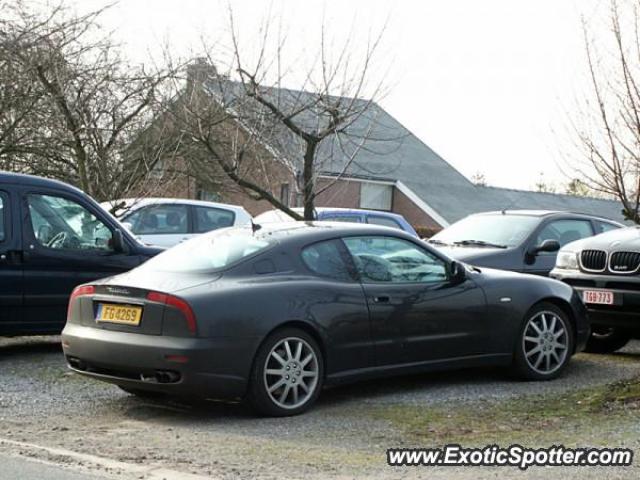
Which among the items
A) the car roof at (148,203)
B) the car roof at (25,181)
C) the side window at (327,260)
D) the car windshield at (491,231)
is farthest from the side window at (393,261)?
the car roof at (148,203)

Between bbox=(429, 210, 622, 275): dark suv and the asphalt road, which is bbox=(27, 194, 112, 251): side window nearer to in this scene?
bbox=(429, 210, 622, 275): dark suv

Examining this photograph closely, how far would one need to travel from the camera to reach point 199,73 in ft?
54.9

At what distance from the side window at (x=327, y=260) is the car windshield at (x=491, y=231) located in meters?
5.54

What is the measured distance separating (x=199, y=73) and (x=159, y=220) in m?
2.49

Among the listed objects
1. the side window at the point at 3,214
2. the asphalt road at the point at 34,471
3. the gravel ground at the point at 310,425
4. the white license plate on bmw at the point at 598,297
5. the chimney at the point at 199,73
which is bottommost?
the gravel ground at the point at 310,425

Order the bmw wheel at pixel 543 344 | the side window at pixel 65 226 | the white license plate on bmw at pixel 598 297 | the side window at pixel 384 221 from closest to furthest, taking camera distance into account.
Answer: the bmw wheel at pixel 543 344
the side window at pixel 65 226
the white license plate on bmw at pixel 598 297
the side window at pixel 384 221

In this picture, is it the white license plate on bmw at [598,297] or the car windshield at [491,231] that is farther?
the car windshield at [491,231]

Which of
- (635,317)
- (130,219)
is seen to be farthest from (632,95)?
(130,219)

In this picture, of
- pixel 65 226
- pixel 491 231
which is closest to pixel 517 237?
pixel 491 231

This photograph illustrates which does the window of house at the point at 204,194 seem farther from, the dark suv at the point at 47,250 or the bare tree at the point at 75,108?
the dark suv at the point at 47,250

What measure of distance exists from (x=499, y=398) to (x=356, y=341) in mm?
1345

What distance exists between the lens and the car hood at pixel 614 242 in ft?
37.3

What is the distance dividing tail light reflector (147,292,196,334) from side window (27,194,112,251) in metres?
3.31

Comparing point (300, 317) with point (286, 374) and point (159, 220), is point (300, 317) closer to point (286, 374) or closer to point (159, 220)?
point (286, 374)
